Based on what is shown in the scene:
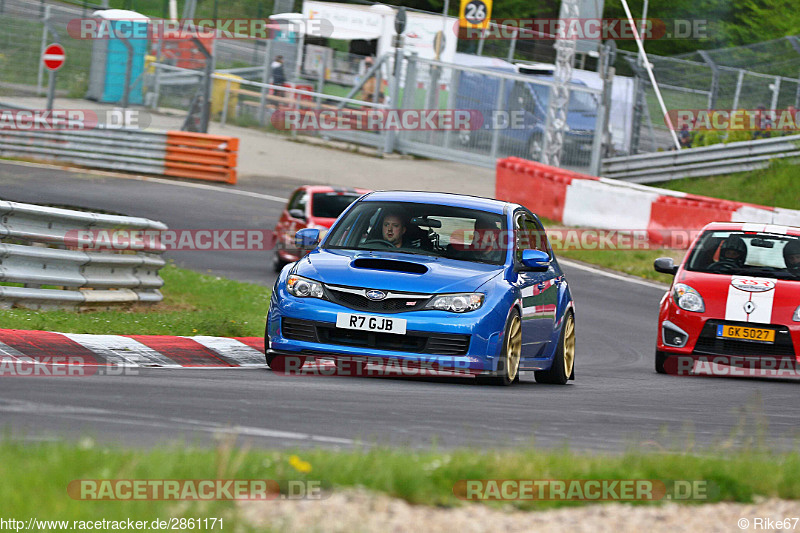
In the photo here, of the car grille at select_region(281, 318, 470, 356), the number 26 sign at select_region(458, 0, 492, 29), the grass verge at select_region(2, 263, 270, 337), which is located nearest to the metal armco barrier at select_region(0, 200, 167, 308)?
the grass verge at select_region(2, 263, 270, 337)

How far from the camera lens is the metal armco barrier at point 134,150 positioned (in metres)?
28.4

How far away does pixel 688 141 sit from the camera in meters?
31.3

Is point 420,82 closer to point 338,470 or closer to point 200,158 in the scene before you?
point 200,158

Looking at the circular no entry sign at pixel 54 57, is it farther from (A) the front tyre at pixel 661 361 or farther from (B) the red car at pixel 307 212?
(A) the front tyre at pixel 661 361

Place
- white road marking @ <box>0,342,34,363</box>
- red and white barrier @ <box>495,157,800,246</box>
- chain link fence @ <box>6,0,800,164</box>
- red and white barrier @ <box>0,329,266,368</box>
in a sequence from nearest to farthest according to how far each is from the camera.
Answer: white road marking @ <box>0,342,34,363</box> → red and white barrier @ <box>0,329,266,368</box> → red and white barrier @ <box>495,157,800,246</box> → chain link fence @ <box>6,0,800,164</box>

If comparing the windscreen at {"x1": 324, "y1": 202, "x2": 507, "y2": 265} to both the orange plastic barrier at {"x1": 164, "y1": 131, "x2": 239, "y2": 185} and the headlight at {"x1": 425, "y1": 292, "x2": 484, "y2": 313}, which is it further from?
the orange plastic barrier at {"x1": 164, "y1": 131, "x2": 239, "y2": 185}

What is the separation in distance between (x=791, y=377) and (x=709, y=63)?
697 inches

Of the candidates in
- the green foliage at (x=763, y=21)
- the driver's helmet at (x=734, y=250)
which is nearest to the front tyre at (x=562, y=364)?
the driver's helmet at (x=734, y=250)

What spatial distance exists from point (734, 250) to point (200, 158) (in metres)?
17.9

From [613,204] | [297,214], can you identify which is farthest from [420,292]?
[613,204]

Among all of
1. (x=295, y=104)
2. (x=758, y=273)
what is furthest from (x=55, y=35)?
(x=758, y=273)

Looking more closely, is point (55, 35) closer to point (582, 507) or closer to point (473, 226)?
point (473, 226)

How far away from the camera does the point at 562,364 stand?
11.0m

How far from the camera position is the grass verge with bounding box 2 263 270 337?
10662 millimetres
